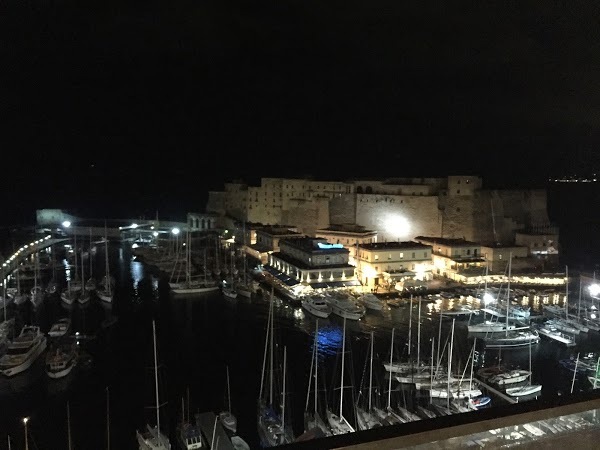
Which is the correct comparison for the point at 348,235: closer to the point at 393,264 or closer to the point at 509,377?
the point at 393,264

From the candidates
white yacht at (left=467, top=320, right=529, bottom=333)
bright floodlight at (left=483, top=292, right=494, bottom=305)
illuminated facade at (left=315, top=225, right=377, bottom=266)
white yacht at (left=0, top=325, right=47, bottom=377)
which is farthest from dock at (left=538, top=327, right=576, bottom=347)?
white yacht at (left=0, top=325, right=47, bottom=377)

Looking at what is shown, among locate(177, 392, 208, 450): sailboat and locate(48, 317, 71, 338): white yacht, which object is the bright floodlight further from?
locate(48, 317, 71, 338): white yacht

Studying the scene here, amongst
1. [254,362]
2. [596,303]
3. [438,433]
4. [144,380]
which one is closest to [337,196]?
[596,303]

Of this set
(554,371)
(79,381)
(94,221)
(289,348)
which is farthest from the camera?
(94,221)

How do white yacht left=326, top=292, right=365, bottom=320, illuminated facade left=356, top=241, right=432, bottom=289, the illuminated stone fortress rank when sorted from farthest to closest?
the illuminated stone fortress < illuminated facade left=356, top=241, right=432, bottom=289 < white yacht left=326, top=292, right=365, bottom=320

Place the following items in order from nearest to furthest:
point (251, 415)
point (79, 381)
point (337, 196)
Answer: point (251, 415)
point (79, 381)
point (337, 196)

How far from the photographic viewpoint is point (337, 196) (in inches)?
711

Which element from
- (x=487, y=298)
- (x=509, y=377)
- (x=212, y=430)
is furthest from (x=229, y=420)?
(x=487, y=298)

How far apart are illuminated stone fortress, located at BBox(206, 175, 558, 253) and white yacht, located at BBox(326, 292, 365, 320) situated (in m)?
5.37

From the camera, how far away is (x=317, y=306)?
1135 centimetres

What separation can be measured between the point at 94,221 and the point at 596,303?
19538 mm

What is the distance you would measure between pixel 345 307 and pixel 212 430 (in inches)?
217

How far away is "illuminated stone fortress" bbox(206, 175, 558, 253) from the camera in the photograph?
1555 centimetres

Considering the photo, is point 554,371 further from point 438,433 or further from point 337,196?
point 337,196
